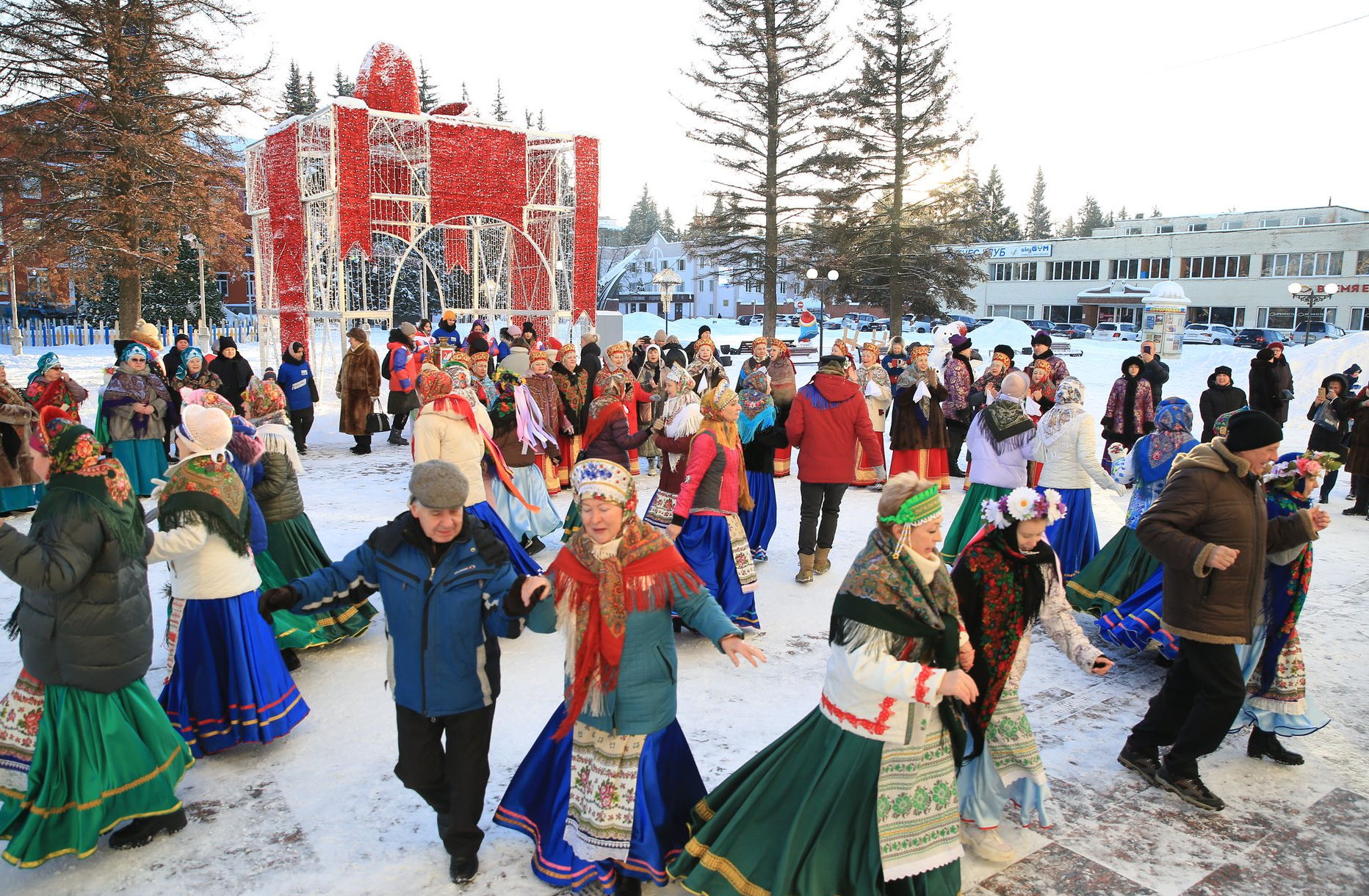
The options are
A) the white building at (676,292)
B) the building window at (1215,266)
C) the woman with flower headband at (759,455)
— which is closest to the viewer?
the woman with flower headband at (759,455)

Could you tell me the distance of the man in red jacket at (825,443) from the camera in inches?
280

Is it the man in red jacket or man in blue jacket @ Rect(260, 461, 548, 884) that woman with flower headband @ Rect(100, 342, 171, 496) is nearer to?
the man in red jacket

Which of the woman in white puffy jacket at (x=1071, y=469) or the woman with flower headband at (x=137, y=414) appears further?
the woman with flower headband at (x=137, y=414)

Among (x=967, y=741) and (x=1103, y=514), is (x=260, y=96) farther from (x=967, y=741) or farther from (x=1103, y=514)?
(x=967, y=741)

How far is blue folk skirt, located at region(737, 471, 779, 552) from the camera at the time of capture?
296 inches

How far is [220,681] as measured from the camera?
4.18m

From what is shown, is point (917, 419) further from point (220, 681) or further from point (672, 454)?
point (220, 681)

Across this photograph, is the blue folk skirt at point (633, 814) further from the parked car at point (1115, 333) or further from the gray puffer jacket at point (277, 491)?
the parked car at point (1115, 333)

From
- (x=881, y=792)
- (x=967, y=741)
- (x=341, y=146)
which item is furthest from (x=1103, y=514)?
(x=341, y=146)

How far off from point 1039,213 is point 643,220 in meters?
41.0

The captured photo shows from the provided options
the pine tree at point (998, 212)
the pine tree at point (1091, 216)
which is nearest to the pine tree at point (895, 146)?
the pine tree at point (998, 212)

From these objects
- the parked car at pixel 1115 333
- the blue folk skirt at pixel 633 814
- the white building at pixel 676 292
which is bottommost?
the blue folk skirt at pixel 633 814

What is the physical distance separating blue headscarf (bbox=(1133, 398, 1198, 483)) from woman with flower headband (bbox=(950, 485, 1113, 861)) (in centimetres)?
304

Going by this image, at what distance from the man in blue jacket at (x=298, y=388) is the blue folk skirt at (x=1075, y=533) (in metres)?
9.84
